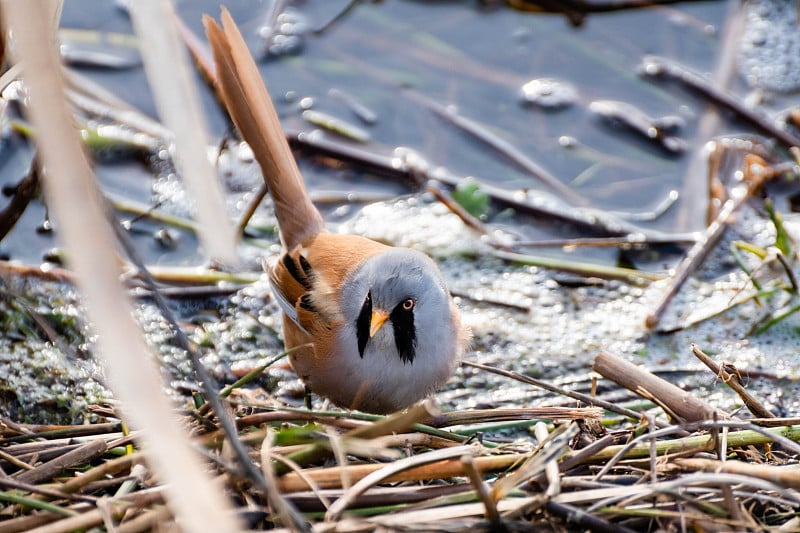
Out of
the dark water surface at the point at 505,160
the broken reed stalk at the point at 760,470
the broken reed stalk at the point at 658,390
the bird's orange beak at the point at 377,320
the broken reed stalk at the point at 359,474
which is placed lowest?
the dark water surface at the point at 505,160

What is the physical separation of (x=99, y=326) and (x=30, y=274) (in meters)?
3.08

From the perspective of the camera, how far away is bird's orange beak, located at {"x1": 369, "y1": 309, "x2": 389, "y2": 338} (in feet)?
9.69

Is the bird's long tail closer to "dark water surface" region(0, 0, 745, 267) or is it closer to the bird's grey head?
the bird's grey head

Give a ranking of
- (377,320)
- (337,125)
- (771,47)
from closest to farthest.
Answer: (377,320) < (337,125) < (771,47)

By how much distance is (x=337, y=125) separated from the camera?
16.5 feet

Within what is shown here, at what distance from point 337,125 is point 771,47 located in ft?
8.77

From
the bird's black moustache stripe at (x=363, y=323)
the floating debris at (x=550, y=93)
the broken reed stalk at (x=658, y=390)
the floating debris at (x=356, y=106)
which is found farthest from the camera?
the floating debris at (x=550, y=93)

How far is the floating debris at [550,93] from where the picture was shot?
5.25 meters

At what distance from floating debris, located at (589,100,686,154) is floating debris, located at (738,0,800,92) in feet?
2.25

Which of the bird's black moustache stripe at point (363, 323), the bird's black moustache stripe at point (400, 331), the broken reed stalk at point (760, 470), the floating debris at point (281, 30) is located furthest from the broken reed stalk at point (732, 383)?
the floating debris at point (281, 30)

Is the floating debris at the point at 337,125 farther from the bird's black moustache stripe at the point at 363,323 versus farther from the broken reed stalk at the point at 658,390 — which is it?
the broken reed stalk at the point at 658,390

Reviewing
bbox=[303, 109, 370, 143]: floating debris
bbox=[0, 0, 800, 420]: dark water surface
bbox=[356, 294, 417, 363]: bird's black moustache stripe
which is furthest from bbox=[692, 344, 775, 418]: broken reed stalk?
bbox=[303, 109, 370, 143]: floating debris

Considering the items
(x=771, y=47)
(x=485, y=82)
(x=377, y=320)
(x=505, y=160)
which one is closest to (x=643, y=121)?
(x=505, y=160)

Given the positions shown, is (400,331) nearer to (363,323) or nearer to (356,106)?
(363,323)
